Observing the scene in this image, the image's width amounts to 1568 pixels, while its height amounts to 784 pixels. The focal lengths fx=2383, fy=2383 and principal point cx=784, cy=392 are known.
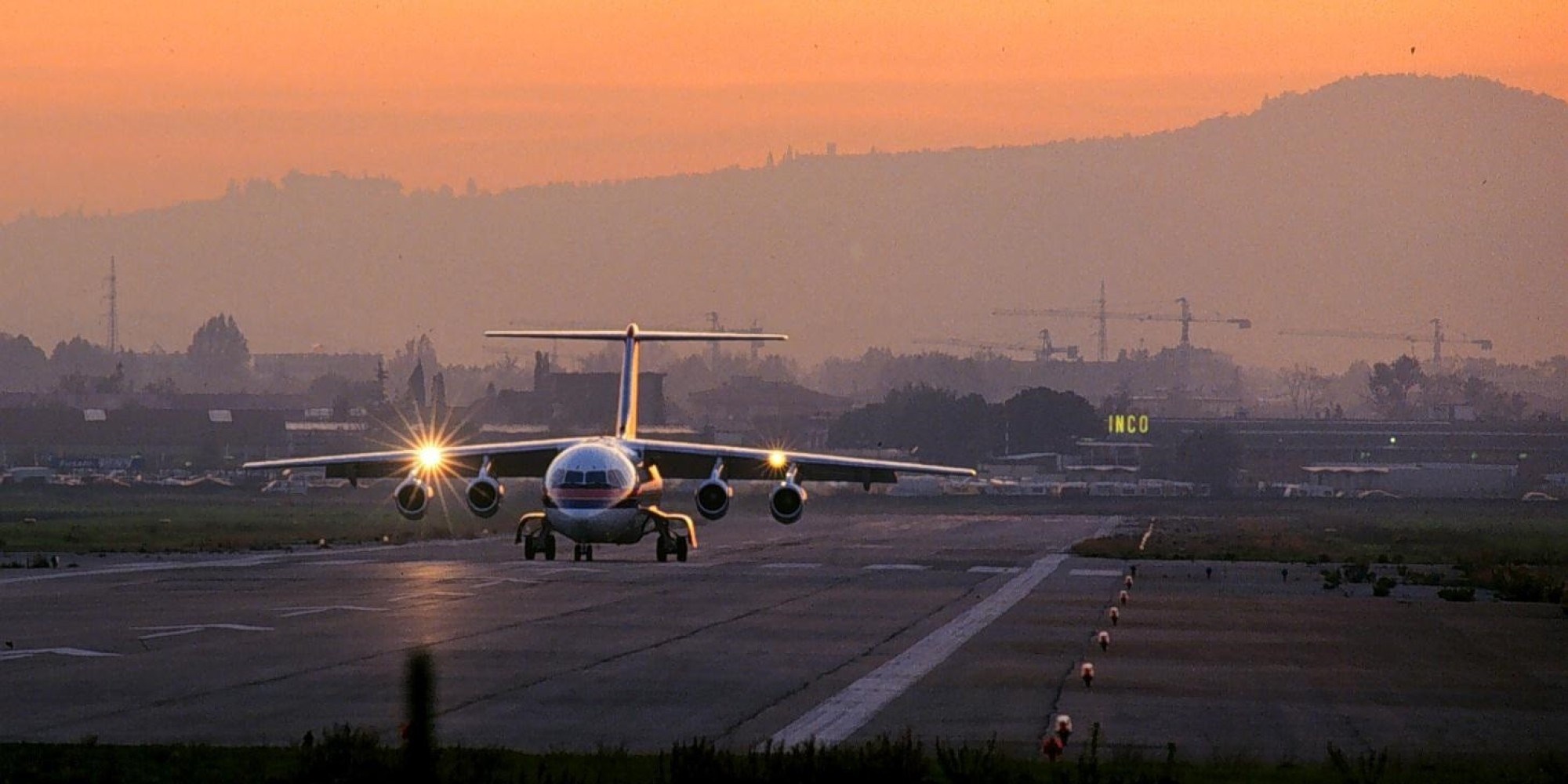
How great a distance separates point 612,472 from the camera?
54938mm

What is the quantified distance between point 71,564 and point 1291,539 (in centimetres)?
4554

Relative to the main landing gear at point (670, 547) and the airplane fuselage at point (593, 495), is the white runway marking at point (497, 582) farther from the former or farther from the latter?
the main landing gear at point (670, 547)

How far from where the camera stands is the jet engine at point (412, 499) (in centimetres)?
5781

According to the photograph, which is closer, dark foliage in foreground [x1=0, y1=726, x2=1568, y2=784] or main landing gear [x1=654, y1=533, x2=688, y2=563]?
dark foliage in foreground [x1=0, y1=726, x2=1568, y2=784]

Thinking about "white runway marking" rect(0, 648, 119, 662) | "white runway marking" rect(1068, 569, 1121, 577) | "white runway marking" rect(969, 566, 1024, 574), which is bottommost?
"white runway marking" rect(1068, 569, 1121, 577)

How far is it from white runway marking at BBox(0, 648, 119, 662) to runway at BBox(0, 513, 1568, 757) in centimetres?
11

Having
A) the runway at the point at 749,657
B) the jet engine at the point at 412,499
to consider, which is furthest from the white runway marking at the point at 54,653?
the jet engine at the point at 412,499

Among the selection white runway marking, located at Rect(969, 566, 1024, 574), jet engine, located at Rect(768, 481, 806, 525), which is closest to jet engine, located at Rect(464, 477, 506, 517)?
jet engine, located at Rect(768, 481, 806, 525)

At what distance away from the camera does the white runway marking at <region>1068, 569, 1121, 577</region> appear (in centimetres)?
5566

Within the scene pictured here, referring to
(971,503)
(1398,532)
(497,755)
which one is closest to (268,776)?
(497,755)

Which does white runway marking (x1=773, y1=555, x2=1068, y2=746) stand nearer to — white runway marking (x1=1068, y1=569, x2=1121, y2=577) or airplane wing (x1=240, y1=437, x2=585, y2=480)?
white runway marking (x1=1068, y1=569, x2=1121, y2=577)

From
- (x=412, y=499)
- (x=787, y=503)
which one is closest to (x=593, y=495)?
(x=412, y=499)

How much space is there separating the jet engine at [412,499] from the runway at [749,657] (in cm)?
290

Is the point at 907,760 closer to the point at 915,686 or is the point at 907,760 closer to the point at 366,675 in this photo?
the point at 915,686
